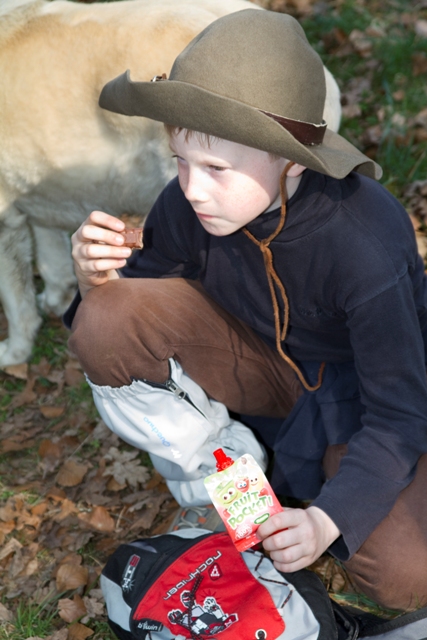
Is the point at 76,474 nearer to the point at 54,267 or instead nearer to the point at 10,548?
the point at 10,548

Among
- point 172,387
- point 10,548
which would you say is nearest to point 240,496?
point 172,387

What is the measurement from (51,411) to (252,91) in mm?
2131

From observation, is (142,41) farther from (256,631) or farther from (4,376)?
(256,631)

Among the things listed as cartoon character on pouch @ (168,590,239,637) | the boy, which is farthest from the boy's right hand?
cartoon character on pouch @ (168,590,239,637)

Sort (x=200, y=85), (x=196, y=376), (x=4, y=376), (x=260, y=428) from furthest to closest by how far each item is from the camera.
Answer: (x=4, y=376)
(x=260, y=428)
(x=196, y=376)
(x=200, y=85)

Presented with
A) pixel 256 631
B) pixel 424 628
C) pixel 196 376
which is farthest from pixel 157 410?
pixel 424 628

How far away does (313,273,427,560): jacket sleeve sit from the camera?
5.93ft

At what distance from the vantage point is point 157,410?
2.20 metres

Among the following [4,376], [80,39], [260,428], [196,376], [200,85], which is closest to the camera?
[200,85]

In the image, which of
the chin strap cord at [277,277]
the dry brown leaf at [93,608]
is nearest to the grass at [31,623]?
the dry brown leaf at [93,608]

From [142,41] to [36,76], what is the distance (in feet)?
1.70

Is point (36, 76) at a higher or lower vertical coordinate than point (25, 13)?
lower

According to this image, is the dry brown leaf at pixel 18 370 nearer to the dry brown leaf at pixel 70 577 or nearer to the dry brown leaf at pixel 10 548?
the dry brown leaf at pixel 10 548

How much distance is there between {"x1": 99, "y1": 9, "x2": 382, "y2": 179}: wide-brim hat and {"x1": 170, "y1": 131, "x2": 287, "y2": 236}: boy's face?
0.31 feet
